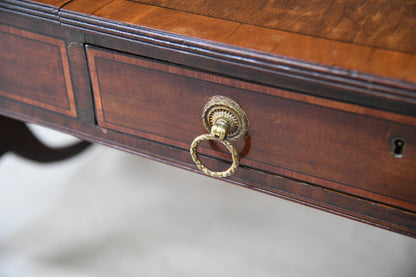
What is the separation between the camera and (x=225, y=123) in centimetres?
66

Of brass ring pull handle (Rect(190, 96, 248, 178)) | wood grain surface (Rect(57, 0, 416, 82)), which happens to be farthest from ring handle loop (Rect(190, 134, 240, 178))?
wood grain surface (Rect(57, 0, 416, 82))

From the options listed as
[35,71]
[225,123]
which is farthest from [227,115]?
[35,71]

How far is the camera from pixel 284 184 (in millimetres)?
694

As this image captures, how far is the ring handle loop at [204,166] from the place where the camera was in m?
0.66

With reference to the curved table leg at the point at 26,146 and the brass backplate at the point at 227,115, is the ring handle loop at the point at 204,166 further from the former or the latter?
the curved table leg at the point at 26,146

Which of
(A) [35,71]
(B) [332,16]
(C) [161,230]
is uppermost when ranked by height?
(B) [332,16]

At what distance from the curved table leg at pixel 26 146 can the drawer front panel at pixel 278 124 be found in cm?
48

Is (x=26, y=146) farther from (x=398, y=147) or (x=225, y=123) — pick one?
(x=398, y=147)

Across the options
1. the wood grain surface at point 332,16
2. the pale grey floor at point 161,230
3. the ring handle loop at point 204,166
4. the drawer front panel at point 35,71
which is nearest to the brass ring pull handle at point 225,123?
the ring handle loop at point 204,166

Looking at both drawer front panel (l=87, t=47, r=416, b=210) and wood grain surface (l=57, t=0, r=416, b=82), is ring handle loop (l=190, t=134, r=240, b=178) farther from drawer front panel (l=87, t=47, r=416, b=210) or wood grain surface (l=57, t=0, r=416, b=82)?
wood grain surface (l=57, t=0, r=416, b=82)

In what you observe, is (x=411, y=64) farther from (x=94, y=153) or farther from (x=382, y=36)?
(x=94, y=153)

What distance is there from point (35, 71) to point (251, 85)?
0.35 metres

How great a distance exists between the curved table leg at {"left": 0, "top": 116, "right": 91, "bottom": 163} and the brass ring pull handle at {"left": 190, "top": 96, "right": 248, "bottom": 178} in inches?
24.3

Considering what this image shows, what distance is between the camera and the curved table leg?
114 cm
